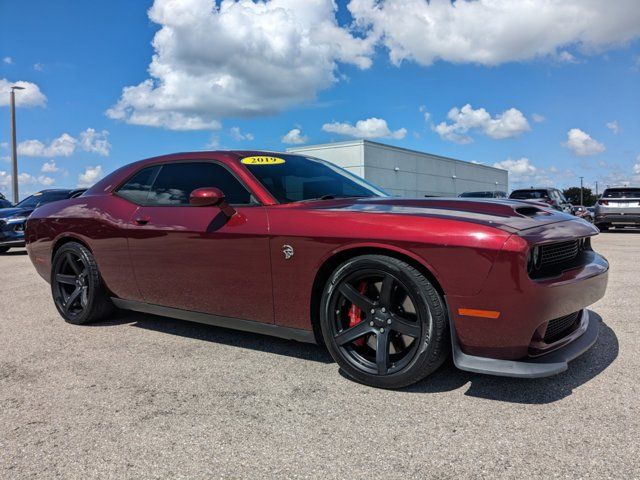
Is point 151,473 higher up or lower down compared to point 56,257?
lower down

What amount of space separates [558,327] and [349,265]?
1230 millimetres

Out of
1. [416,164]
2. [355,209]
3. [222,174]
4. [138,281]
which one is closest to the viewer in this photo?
[355,209]

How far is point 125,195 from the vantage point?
4.17 m

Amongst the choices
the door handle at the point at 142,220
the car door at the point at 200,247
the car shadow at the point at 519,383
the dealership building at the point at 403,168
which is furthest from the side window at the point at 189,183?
the dealership building at the point at 403,168

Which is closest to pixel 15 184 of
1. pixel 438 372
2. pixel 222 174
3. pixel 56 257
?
pixel 56 257

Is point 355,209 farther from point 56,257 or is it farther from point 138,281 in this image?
point 56,257

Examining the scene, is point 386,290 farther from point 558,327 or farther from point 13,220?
point 13,220

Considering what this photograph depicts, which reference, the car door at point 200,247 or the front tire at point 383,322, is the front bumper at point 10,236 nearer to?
the car door at point 200,247

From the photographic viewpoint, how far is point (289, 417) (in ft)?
8.18

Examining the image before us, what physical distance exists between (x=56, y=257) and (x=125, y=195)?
1.07m

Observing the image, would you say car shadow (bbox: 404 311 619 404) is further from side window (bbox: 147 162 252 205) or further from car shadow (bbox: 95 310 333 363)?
side window (bbox: 147 162 252 205)

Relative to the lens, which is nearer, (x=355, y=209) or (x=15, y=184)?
(x=355, y=209)

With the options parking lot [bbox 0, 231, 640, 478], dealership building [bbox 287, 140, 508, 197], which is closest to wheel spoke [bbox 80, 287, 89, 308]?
parking lot [bbox 0, 231, 640, 478]

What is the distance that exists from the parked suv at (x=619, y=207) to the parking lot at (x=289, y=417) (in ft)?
48.5
